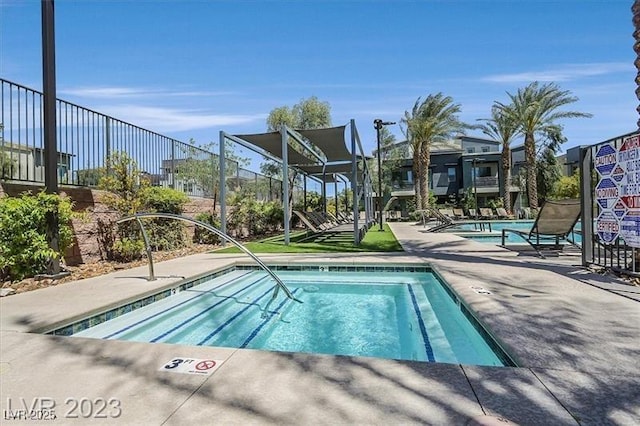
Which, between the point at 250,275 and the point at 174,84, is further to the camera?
the point at 174,84

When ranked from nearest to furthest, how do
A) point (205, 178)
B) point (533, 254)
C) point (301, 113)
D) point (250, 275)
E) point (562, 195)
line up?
point (250, 275) < point (533, 254) < point (205, 178) < point (301, 113) < point (562, 195)

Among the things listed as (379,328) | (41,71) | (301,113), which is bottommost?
(379,328)

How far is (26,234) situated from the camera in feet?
18.3

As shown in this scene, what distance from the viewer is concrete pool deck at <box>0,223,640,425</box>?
192cm

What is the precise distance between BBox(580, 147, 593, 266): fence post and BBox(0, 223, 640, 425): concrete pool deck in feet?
8.78

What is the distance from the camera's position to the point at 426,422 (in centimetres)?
182

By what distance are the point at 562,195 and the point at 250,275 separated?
32695 mm

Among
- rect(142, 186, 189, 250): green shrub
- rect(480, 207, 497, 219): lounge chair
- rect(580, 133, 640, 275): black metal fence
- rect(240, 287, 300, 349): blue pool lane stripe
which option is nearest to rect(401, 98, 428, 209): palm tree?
rect(480, 207, 497, 219): lounge chair

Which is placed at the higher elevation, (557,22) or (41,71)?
(557,22)

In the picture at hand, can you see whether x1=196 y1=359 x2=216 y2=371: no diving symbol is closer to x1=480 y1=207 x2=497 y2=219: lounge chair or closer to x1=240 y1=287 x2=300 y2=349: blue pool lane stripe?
x1=240 y1=287 x2=300 y2=349: blue pool lane stripe

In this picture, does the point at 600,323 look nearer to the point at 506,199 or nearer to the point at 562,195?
the point at 506,199

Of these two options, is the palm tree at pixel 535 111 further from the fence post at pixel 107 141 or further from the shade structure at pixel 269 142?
the fence post at pixel 107 141

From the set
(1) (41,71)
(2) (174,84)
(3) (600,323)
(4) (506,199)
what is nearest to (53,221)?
(1) (41,71)

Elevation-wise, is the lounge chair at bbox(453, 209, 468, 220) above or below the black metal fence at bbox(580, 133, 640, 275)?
below
